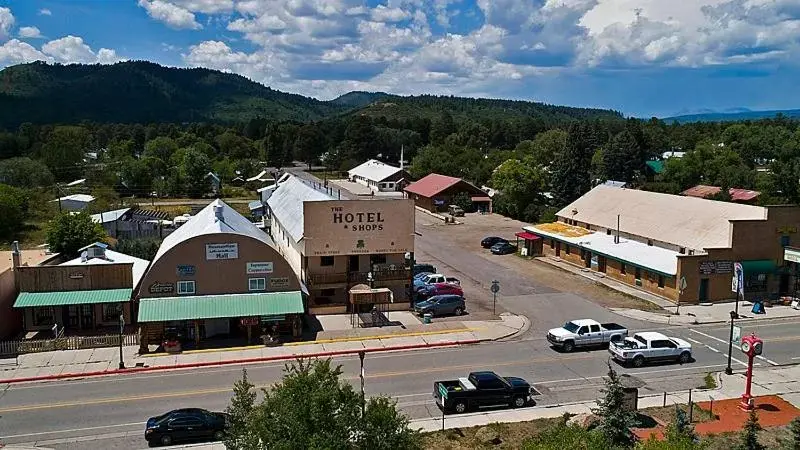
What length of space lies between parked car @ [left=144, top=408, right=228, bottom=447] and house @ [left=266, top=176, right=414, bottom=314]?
17066 mm

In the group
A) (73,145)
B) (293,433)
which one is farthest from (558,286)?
(73,145)

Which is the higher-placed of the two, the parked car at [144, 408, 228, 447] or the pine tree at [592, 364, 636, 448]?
the pine tree at [592, 364, 636, 448]

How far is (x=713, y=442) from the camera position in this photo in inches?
1005

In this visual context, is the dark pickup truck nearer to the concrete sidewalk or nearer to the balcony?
the concrete sidewalk

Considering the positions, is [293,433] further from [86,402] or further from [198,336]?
[198,336]

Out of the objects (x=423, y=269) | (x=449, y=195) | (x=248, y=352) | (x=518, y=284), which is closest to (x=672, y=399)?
(x=248, y=352)

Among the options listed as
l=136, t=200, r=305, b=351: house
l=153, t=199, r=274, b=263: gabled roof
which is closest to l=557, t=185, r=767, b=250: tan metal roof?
l=136, t=200, r=305, b=351: house

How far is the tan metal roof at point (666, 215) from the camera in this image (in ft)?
163

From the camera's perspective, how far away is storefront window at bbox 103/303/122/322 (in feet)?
132

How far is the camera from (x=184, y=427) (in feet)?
83.3

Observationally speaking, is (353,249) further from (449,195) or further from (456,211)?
(449,195)

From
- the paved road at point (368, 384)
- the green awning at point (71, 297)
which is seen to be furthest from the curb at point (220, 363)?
the green awning at point (71, 297)

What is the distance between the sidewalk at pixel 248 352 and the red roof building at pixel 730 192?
61.9 metres

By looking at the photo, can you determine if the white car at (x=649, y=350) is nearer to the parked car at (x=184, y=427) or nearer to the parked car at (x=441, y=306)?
the parked car at (x=441, y=306)
